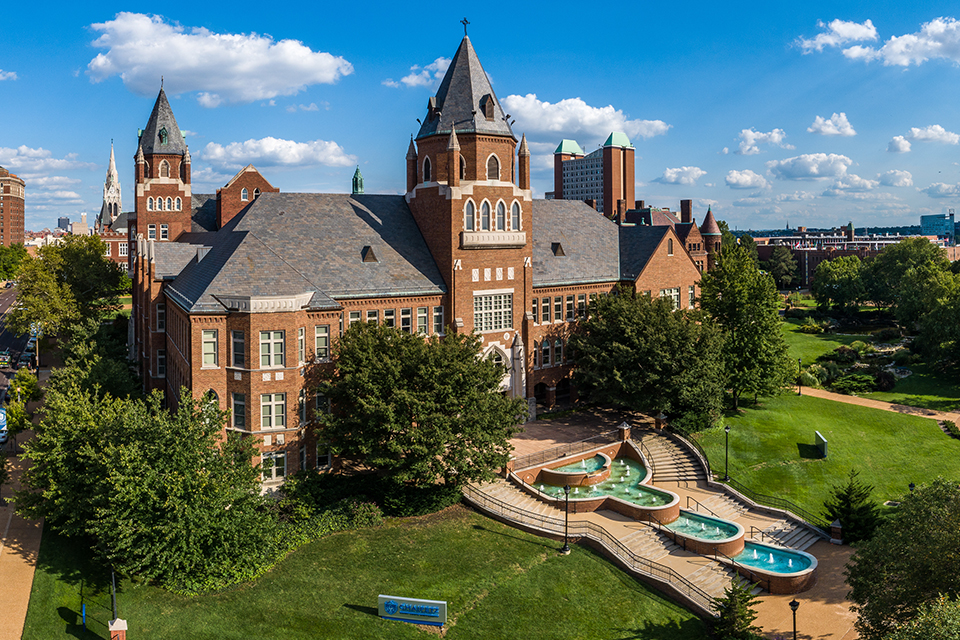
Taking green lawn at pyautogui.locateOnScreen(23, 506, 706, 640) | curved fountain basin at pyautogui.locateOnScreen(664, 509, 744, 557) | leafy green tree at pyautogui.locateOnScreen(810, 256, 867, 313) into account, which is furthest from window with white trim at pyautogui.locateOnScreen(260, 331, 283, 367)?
leafy green tree at pyautogui.locateOnScreen(810, 256, 867, 313)

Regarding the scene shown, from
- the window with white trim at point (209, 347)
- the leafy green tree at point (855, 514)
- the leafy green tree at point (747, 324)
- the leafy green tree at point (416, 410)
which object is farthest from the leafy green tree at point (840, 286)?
the window with white trim at point (209, 347)

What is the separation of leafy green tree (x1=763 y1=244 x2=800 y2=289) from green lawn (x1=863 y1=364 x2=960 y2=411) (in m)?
87.5

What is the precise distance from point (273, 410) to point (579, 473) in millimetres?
17912

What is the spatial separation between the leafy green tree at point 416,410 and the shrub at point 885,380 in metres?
47.5

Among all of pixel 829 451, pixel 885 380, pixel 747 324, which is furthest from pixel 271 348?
pixel 885 380

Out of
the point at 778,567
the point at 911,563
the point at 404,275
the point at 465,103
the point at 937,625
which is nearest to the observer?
the point at 937,625

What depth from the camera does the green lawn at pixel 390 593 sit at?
27.5 metres

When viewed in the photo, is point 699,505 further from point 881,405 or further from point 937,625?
point 881,405

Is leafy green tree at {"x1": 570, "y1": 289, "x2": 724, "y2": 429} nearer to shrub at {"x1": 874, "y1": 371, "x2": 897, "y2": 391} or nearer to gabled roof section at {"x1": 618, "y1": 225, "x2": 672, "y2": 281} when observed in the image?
gabled roof section at {"x1": 618, "y1": 225, "x2": 672, "y2": 281}

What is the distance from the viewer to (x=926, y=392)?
66.5 metres

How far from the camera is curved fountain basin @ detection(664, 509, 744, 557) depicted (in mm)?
35281

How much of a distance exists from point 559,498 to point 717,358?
58.8ft

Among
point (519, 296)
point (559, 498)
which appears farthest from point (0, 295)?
Result: point (559, 498)

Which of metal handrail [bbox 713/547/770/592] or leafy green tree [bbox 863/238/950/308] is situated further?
leafy green tree [bbox 863/238/950/308]
